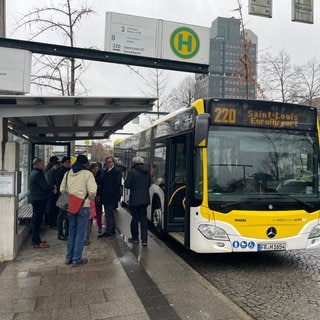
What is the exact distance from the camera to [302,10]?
793 cm

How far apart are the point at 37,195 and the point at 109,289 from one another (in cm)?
280

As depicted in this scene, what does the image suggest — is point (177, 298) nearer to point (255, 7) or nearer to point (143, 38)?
point (143, 38)

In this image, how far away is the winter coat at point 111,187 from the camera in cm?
802

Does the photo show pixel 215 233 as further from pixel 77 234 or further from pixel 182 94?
pixel 182 94

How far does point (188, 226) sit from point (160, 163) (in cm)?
253

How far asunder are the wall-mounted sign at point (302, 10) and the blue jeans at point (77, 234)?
606 cm

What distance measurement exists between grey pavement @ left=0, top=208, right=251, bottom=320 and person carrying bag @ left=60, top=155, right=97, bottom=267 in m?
0.26

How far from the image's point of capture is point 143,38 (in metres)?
8.15

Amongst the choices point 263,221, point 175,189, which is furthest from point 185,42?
point 263,221

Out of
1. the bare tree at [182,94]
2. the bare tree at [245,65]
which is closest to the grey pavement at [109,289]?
the bare tree at [245,65]

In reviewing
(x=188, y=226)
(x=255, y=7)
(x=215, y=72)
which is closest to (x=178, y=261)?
(x=188, y=226)

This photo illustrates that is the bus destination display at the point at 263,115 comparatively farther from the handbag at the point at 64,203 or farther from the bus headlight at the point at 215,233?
the handbag at the point at 64,203

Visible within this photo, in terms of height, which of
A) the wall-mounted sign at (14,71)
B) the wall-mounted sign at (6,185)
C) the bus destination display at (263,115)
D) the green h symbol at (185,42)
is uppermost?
the green h symbol at (185,42)

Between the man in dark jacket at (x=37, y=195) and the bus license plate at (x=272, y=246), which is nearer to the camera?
the bus license plate at (x=272, y=246)
